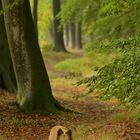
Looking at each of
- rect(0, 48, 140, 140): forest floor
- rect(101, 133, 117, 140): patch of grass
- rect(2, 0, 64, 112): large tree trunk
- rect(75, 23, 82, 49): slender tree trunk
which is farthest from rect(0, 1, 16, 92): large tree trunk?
rect(75, 23, 82, 49): slender tree trunk

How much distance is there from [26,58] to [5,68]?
3016 mm

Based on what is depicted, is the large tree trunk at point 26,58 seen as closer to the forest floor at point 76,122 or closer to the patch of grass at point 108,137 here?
A: the forest floor at point 76,122

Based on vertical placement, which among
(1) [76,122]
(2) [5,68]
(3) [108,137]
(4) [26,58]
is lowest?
(1) [76,122]

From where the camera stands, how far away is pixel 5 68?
1681cm

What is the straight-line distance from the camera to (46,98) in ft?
46.9

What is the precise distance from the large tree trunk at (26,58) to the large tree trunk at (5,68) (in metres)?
2.44

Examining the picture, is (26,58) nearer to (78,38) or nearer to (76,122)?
(76,122)

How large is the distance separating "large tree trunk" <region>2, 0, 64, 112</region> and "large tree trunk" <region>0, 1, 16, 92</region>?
2445mm

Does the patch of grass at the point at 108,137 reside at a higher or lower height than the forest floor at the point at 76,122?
higher

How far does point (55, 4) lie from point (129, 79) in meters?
31.1

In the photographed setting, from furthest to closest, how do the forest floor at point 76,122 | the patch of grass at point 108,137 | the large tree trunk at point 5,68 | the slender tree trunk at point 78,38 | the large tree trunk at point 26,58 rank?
1. the slender tree trunk at point 78,38
2. the large tree trunk at point 5,68
3. the large tree trunk at point 26,58
4. the forest floor at point 76,122
5. the patch of grass at point 108,137

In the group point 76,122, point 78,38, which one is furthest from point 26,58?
point 78,38

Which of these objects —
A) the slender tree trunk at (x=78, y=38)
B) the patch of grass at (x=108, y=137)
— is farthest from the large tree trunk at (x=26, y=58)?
the slender tree trunk at (x=78, y=38)

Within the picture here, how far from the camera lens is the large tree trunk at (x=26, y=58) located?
13812 millimetres
